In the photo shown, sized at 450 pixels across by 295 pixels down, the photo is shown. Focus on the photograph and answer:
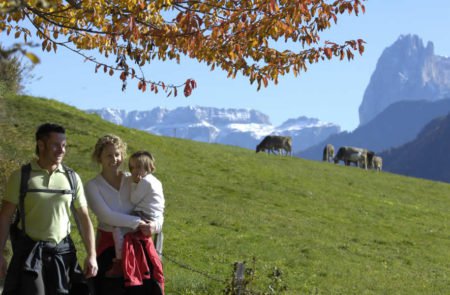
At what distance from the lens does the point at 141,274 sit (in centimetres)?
789

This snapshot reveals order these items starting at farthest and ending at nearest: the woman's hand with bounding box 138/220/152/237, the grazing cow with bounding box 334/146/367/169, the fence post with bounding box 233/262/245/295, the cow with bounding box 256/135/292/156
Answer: the grazing cow with bounding box 334/146/367/169 → the cow with bounding box 256/135/292/156 → the fence post with bounding box 233/262/245/295 → the woman's hand with bounding box 138/220/152/237

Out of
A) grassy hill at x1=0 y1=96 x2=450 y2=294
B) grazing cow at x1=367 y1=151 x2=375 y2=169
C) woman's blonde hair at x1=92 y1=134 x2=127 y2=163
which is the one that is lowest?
grassy hill at x1=0 y1=96 x2=450 y2=294

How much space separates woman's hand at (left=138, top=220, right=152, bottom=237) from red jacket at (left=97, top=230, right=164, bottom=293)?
0.07 metres

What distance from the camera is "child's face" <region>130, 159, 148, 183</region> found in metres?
8.06

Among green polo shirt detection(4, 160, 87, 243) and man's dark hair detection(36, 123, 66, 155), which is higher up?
man's dark hair detection(36, 123, 66, 155)

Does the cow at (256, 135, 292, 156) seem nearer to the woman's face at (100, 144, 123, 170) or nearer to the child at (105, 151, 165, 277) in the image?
the child at (105, 151, 165, 277)

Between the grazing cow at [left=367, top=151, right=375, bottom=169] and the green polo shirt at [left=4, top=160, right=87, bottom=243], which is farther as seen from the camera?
the grazing cow at [left=367, top=151, right=375, bottom=169]

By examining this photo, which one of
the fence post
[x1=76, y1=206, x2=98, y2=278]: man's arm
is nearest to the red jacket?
[x1=76, y1=206, x2=98, y2=278]: man's arm

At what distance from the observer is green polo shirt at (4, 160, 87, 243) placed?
278 inches

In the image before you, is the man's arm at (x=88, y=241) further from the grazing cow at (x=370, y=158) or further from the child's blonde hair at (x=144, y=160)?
the grazing cow at (x=370, y=158)

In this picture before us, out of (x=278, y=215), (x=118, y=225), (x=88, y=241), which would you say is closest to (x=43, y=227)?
(x=88, y=241)

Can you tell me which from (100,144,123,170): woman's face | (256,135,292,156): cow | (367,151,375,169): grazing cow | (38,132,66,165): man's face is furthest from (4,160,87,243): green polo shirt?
(367,151,375,169): grazing cow

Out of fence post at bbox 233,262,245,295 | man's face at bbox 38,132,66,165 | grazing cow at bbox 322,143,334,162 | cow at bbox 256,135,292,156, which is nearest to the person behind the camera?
man's face at bbox 38,132,66,165

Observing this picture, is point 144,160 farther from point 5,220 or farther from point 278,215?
point 278,215
